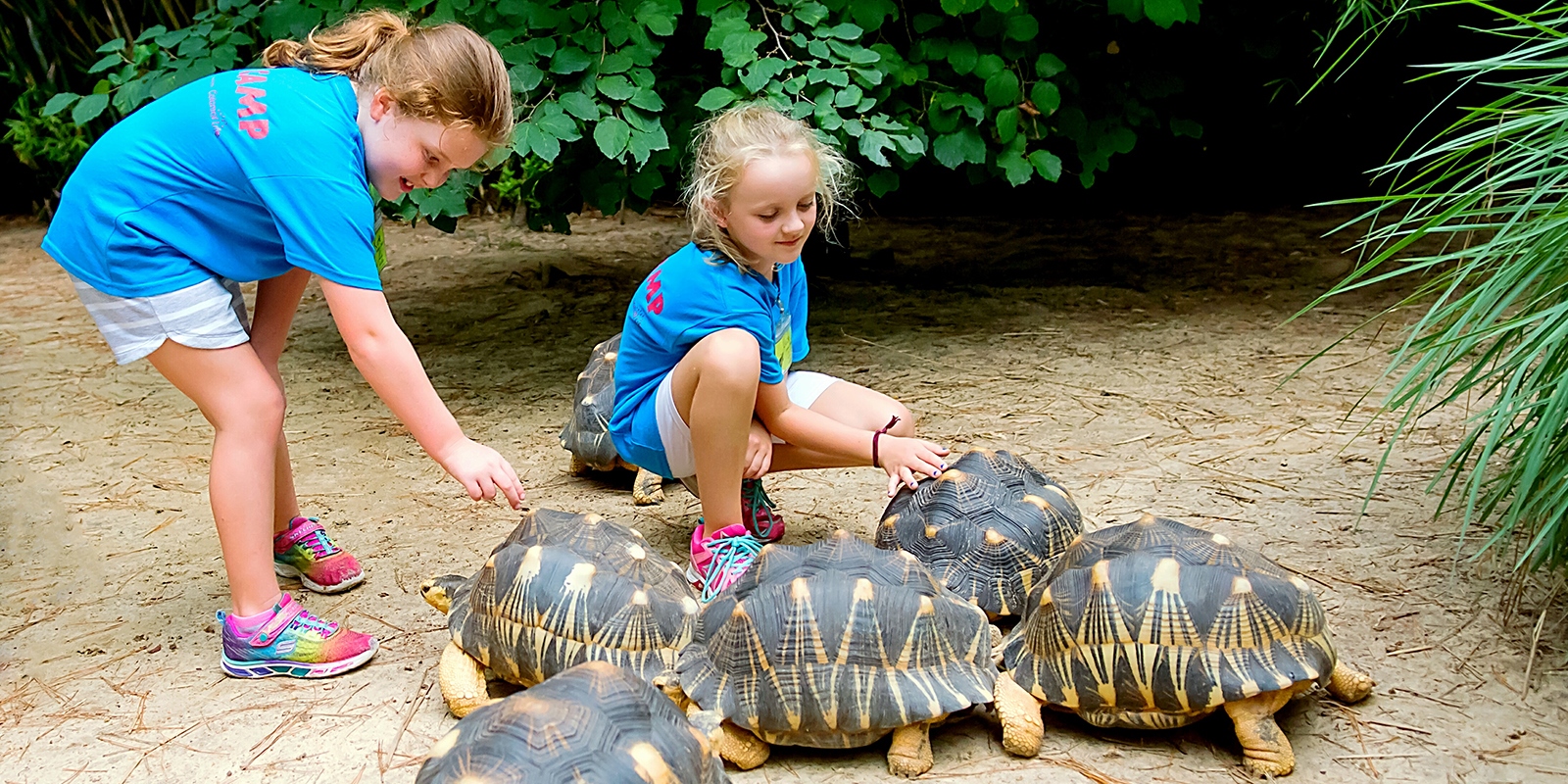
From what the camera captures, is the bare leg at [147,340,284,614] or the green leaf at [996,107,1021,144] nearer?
the bare leg at [147,340,284,614]

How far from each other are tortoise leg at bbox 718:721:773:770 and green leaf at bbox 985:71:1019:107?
8.90ft

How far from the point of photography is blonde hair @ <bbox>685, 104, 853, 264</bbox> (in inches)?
99.4

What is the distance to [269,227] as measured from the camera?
7.58 feet

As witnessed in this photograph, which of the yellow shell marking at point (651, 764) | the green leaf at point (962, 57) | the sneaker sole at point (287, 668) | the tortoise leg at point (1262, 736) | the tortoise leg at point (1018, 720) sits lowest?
the sneaker sole at point (287, 668)

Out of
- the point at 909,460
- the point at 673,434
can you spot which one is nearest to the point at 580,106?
the point at 673,434

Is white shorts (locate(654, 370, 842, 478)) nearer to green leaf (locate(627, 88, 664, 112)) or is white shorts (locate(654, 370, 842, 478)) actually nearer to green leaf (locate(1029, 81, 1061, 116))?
green leaf (locate(627, 88, 664, 112))

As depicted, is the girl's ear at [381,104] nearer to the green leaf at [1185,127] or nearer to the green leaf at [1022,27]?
the green leaf at [1022,27]

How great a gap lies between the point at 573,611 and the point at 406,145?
0.90 m

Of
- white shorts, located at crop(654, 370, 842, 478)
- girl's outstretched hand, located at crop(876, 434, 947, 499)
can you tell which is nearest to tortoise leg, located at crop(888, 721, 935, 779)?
girl's outstretched hand, located at crop(876, 434, 947, 499)

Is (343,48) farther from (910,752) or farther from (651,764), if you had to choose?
(910,752)

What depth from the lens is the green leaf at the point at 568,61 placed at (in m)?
3.57

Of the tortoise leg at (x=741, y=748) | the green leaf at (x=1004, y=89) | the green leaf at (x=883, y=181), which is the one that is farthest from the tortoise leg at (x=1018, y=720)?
the green leaf at (x=1004, y=89)

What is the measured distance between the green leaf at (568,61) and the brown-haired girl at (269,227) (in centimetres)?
127

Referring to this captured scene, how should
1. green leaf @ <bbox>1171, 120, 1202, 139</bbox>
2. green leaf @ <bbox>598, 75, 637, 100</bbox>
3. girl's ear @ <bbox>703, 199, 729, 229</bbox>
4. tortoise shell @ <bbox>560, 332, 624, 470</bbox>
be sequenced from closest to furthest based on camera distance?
girl's ear @ <bbox>703, 199, 729, 229</bbox> → tortoise shell @ <bbox>560, 332, 624, 470</bbox> → green leaf @ <bbox>598, 75, 637, 100</bbox> → green leaf @ <bbox>1171, 120, 1202, 139</bbox>
